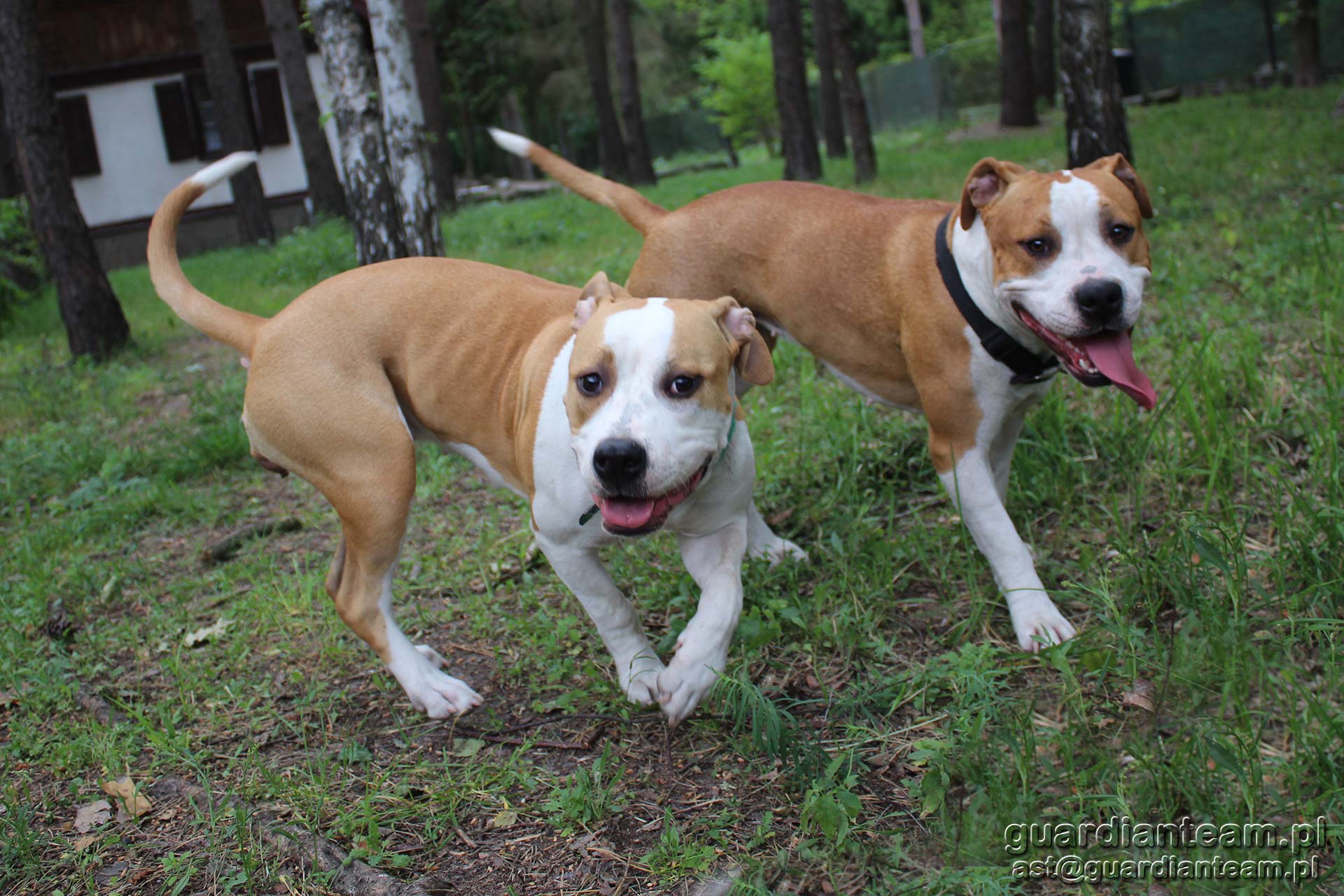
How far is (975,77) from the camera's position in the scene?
3353 centimetres

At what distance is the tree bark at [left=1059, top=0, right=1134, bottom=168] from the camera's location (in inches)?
307

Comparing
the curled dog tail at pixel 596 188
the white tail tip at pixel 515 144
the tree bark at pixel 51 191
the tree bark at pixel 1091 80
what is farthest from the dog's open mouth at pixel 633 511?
the tree bark at pixel 51 191

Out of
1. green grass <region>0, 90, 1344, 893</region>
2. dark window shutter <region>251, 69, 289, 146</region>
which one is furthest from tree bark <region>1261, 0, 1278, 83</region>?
dark window shutter <region>251, 69, 289, 146</region>

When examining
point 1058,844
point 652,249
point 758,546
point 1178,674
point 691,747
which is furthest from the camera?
point 652,249

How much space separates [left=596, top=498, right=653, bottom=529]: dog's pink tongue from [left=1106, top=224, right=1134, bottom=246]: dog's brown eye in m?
1.68

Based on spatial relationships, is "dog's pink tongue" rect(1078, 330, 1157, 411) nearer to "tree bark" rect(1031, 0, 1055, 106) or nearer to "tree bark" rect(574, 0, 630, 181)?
"tree bark" rect(1031, 0, 1055, 106)

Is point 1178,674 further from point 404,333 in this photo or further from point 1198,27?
point 1198,27

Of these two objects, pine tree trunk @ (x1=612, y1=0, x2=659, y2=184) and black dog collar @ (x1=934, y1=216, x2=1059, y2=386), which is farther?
pine tree trunk @ (x1=612, y1=0, x2=659, y2=184)

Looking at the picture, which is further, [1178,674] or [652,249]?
[652,249]

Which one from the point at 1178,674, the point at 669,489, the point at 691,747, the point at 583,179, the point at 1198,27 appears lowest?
the point at 691,747

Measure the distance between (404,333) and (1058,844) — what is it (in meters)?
2.50

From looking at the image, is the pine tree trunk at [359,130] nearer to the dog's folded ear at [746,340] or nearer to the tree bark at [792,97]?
the dog's folded ear at [746,340]

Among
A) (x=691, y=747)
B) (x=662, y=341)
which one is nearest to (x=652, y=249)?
(x=662, y=341)

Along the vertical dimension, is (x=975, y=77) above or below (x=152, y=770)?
above
